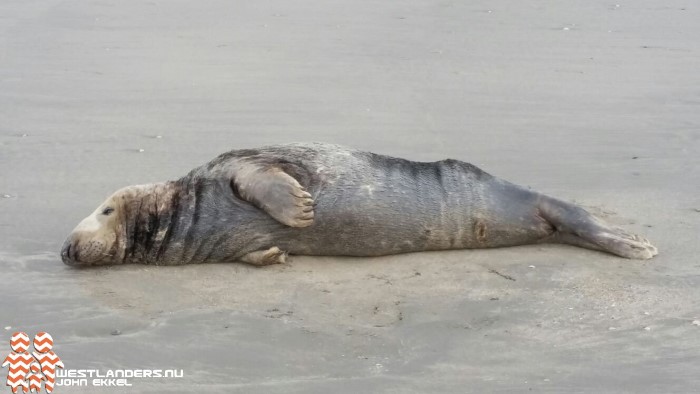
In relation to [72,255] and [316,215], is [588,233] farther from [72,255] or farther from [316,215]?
[72,255]

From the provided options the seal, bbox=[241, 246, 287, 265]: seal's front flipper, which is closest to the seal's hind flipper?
the seal

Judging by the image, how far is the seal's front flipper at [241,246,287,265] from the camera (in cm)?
624

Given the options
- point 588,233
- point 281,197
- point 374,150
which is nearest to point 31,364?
point 281,197

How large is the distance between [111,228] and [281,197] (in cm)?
94

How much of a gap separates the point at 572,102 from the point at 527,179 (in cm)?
171

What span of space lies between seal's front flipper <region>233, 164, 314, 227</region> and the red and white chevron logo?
5.15 feet

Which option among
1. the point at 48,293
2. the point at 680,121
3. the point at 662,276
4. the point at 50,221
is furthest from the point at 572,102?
the point at 48,293

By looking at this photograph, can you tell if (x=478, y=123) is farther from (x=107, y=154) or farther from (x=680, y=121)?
(x=107, y=154)

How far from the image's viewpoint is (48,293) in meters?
5.72

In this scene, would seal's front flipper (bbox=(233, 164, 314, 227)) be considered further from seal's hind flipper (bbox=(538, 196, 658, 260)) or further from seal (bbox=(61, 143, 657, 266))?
seal's hind flipper (bbox=(538, 196, 658, 260))

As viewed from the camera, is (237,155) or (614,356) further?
(237,155)

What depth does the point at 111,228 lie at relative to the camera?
6.39 m

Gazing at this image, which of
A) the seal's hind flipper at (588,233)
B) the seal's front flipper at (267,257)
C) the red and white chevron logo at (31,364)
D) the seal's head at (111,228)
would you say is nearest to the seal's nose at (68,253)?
the seal's head at (111,228)

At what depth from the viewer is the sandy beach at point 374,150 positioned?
15.9ft
